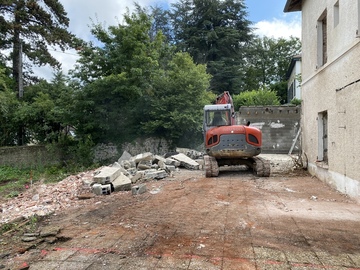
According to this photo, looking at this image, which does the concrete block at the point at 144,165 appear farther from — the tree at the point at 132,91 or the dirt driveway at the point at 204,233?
the tree at the point at 132,91

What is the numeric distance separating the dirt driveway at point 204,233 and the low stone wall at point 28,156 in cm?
1102

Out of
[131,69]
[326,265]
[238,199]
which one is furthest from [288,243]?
[131,69]

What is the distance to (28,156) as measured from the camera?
52.0 feet

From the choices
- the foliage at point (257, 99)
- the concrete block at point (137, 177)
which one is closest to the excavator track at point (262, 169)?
the concrete block at point (137, 177)

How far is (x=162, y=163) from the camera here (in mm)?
10328

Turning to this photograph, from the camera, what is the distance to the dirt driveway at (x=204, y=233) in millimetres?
3117

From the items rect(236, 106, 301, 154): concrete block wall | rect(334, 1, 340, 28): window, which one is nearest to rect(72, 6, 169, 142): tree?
rect(236, 106, 301, 154): concrete block wall

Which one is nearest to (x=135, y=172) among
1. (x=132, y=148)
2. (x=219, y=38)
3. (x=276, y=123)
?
(x=132, y=148)

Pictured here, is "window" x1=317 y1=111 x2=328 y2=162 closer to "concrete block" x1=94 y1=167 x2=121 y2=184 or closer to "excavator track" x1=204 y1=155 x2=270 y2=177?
"excavator track" x1=204 y1=155 x2=270 y2=177

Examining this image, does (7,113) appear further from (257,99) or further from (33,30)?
(257,99)

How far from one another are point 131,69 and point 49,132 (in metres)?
6.53

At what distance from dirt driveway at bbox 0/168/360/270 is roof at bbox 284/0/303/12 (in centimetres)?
700

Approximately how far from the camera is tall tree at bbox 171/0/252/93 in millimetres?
29469

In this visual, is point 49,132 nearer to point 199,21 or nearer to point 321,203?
point 321,203
